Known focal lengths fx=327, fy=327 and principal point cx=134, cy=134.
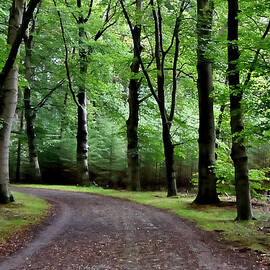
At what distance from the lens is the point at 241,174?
377 inches

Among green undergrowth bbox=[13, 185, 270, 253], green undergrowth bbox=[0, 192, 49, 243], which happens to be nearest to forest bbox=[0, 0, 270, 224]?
green undergrowth bbox=[13, 185, 270, 253]

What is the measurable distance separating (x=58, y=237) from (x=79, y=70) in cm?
1495

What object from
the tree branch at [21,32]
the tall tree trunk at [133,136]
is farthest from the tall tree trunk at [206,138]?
the tree branch at [21,32]

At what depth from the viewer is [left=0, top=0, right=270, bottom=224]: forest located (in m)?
9.67

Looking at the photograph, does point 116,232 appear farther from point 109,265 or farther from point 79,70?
point 79,70

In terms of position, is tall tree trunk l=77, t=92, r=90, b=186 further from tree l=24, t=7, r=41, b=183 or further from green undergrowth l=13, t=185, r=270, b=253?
green undergrowth l=13, t=185, r=270, b=253

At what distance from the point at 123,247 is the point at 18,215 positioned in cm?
490

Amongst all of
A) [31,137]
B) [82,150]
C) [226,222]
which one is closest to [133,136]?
[82,150]

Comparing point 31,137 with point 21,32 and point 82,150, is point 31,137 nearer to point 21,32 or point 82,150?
point 82,150

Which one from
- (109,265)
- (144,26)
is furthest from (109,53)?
(109,265)

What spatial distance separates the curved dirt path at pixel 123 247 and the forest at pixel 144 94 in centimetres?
281

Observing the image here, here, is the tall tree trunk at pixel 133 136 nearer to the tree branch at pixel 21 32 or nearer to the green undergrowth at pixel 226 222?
the green undergrowth at pixel 226 222

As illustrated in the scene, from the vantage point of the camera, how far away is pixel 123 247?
6.68 m

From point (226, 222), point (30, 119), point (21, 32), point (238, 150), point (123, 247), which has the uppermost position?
point (30, 119)
